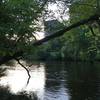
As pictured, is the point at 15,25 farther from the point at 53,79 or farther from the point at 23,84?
the point at 53,79

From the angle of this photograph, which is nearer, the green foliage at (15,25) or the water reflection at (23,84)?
the green foliage at (15,25)

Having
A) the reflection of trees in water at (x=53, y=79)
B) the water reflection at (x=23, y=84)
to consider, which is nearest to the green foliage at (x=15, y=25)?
the water reflection at (x=23, y=84)

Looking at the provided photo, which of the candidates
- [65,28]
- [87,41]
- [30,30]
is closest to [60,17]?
[65,28]

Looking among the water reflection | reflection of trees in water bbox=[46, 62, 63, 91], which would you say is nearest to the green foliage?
the water reflection

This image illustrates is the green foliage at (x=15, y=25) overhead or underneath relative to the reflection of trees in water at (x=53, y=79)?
overhead

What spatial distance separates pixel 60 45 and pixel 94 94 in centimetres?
6732

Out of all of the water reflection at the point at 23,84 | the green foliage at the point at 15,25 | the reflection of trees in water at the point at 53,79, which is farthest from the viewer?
the reflection of trees in water at the point at 53,79

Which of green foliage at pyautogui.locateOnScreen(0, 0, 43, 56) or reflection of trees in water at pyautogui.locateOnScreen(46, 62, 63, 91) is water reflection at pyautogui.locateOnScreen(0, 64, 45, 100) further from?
green foliage at pyautogui.locateOnScreen(0, 0, 43, 56)

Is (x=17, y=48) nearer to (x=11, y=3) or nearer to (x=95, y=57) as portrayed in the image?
(x=11, y=3)

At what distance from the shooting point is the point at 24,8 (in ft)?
56.9

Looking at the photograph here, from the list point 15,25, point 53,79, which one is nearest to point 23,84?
point 53,79

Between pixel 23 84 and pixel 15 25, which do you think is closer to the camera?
pixel 15 25

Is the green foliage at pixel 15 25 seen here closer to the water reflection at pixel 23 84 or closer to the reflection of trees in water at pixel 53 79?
the water reflection at pixel 23 84

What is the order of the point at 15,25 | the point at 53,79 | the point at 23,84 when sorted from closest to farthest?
1. the point at 15,25
2. the point at 23,84
3. the point at 53,79
